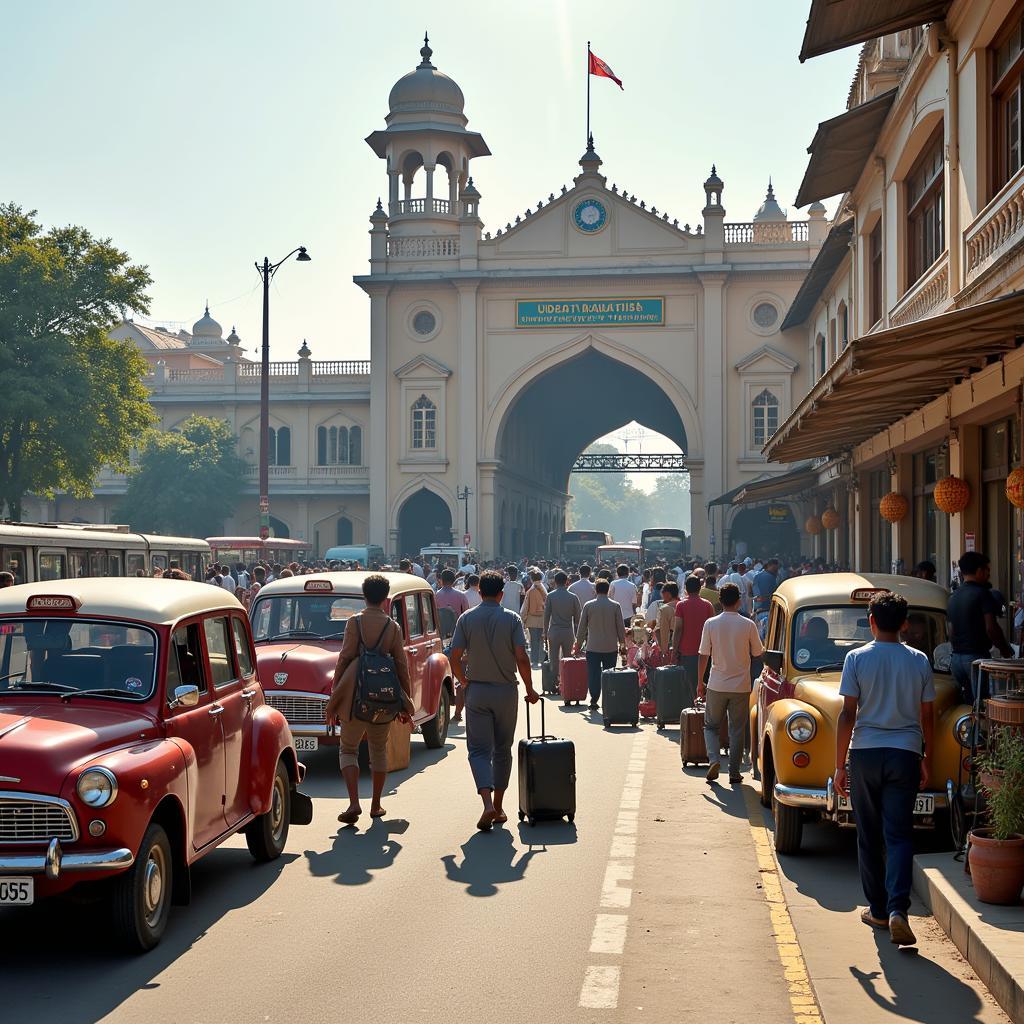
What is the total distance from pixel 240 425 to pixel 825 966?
195 ft

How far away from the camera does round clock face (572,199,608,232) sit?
51344mm

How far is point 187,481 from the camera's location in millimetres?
60344

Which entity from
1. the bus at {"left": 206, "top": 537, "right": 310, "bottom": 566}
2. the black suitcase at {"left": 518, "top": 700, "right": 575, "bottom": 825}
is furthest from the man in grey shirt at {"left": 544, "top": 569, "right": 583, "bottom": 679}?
the bus at {"left": 206, "top": 537, "right": 310, "bottom": 566}

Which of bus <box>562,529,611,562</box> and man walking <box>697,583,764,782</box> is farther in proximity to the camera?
bus <box>562,529,611,562</box>

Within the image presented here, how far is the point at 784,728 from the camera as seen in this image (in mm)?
9008

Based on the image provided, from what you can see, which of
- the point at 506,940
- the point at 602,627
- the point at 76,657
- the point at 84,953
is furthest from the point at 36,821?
the point at 602,627

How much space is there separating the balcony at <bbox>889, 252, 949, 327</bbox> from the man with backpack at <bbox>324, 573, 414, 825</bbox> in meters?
8.58

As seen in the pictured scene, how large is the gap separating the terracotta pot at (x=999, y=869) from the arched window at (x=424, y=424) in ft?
151

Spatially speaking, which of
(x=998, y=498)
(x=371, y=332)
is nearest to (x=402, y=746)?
(x=998, y=498)

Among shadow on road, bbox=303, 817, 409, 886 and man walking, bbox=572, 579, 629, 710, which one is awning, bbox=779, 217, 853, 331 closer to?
man walking, bbox=572, 579, 629, 710

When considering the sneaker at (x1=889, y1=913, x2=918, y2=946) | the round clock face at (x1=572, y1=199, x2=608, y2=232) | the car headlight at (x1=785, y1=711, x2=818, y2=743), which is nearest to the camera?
the sneaker at (x1=889, y1=913, x2=918, y2=946)

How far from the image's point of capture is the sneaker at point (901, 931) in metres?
6.71

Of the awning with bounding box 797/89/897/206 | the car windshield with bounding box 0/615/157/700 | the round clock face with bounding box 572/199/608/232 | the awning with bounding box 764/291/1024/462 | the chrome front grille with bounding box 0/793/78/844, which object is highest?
the round clock face with bounding box 572/199/608/232

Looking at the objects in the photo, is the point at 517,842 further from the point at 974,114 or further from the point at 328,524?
the point at 328,524
